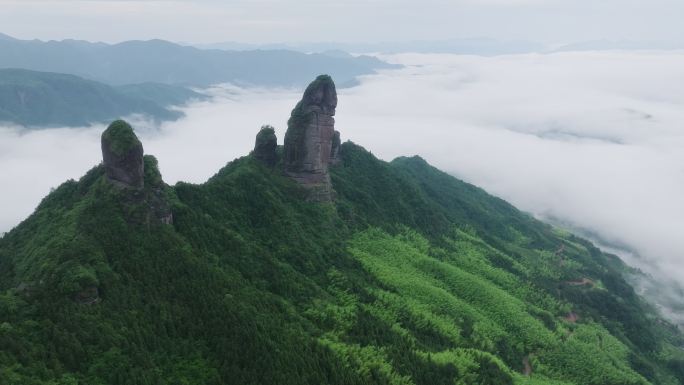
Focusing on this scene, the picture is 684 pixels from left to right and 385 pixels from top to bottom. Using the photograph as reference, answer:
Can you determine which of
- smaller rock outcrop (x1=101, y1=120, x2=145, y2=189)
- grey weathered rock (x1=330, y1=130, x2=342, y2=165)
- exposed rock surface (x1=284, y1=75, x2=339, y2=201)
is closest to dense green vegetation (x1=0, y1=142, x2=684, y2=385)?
smaller rock outcrop (x1=101, y1=120, x2=145, y2=189)

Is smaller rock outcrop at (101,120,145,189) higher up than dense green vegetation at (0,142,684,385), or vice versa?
smaller rock outcrop at (101,120,145,189)

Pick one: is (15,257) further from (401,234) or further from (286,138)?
(401,234)

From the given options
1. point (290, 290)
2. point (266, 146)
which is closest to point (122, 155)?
point (290, 290)

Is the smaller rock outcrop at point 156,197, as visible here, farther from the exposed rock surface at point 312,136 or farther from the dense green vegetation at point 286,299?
the exposed rock surface at point 312,136

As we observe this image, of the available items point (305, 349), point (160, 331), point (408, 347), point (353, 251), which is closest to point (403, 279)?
point (353, 251)

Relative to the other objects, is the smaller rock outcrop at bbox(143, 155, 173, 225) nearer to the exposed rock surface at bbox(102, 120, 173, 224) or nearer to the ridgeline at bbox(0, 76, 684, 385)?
the exposed rock surface at bbox(102, 120, 173, 224)
